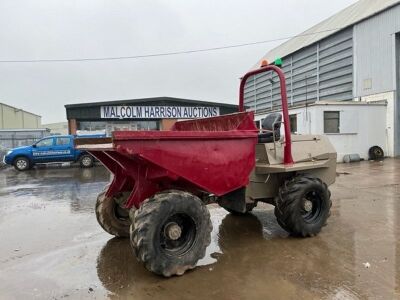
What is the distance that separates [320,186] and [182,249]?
89.7 inches

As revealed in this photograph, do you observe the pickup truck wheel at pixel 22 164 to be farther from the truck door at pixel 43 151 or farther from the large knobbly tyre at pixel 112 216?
the large knobbly tyre at pixel 112 216

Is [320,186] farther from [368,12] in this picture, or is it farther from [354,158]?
[368,12]

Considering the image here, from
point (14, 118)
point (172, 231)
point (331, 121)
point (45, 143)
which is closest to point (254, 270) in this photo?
point (172, 231)

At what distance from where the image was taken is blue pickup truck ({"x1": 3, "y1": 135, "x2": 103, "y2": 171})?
Answer: 60.8 feet

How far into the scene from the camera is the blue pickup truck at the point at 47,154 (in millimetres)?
18547

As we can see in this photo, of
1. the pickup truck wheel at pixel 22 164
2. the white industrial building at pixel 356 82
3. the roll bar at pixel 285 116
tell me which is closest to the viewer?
the roll bar at pixel 285 116

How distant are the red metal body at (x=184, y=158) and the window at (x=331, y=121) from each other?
42.3 ft

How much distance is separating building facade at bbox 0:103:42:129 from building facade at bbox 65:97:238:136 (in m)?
32.8

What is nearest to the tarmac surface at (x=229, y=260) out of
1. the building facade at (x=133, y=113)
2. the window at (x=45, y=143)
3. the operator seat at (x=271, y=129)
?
the operator seat at (x=271, y=129)

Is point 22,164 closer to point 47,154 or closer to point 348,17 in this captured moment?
point 47,154

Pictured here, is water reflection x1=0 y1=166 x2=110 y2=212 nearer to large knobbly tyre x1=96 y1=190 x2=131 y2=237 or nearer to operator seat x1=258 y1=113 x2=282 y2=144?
large knobbly tyre x1=96 y1=190 x2=131 y2=237

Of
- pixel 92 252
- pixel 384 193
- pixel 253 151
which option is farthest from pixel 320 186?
pixel 384 193

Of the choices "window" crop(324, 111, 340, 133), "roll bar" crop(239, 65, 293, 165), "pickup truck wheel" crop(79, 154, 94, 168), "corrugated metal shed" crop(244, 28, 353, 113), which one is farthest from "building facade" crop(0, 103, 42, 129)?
"roll bar" crop(239, 65, 293, 165)

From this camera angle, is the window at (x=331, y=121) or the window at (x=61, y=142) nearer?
the window at (x=331, y=121)
